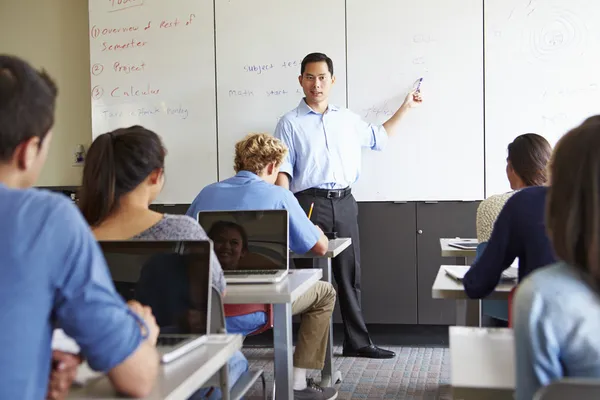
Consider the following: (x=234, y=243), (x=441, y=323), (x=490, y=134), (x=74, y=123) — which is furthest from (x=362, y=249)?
(x=74, y=123)

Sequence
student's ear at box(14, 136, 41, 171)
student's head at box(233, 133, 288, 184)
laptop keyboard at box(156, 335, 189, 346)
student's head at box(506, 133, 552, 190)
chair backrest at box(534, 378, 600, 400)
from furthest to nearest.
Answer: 1. student's head at box(233, 133, 288, 184)
2. student's head at box(506, 133, 552, 190)
3. laptop keyboard at box(156, 335, 189, 346)
4. student's ear at box(14, 136, 41, 171)
5. chair backrest at box(534, 378, 600, 400)

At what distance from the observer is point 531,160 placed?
8.25 ft

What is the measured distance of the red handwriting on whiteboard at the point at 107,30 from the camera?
15.4 ft

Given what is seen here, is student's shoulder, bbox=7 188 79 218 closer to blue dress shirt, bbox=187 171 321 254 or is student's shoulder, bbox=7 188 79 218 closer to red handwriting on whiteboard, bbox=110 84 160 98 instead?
blue dress shirt, bbox=187 171 321 254

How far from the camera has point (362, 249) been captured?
14.5 ft

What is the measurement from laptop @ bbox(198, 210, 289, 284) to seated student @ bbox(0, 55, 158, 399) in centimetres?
143

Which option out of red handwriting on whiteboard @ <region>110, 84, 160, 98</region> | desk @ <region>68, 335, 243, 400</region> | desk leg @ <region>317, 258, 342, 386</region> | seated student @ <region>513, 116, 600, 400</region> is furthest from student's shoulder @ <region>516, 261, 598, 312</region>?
red handwriting on whiteboard @ <region>110, 84, 160, 98</region>

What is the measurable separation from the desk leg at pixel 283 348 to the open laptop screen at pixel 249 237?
31 cm

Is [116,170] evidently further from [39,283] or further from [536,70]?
[536,70]

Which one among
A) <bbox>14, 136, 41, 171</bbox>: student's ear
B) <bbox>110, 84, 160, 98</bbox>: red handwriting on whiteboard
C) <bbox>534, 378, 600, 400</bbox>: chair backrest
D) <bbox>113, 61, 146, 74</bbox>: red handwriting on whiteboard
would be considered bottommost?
<bbox>534, 378, 600, 400</bbox>: chair backrest

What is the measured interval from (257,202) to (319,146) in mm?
1476

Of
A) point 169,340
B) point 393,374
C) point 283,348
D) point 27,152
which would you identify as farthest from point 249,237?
point 393,374

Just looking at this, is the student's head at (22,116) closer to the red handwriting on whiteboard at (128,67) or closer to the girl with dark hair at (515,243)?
the girl with dark hair at (515,243)

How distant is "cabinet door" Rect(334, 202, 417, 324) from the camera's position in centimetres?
435
